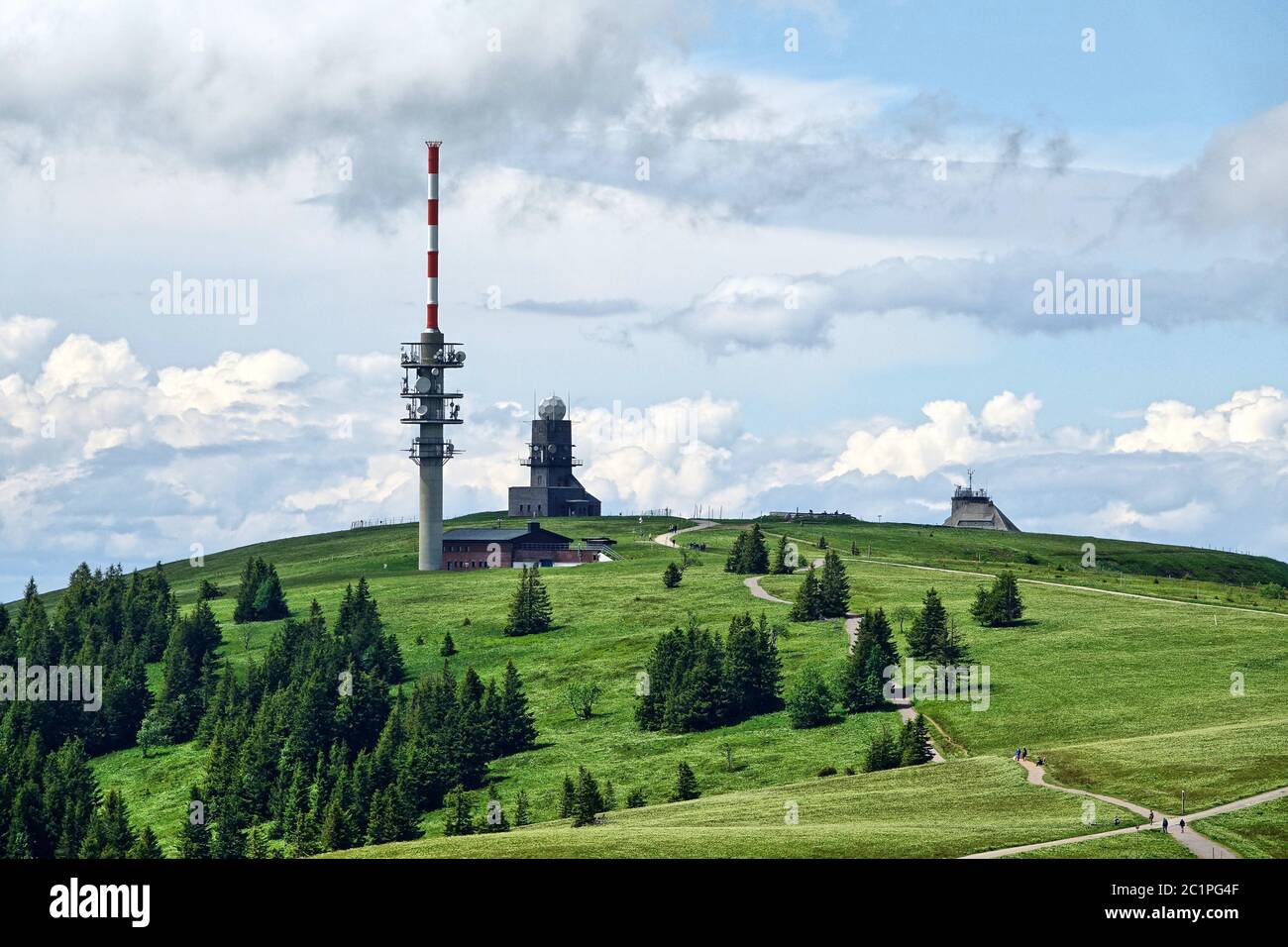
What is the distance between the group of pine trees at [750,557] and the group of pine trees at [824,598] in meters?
30.4

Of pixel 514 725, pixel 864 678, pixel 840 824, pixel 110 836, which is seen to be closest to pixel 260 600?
pixel 514 725

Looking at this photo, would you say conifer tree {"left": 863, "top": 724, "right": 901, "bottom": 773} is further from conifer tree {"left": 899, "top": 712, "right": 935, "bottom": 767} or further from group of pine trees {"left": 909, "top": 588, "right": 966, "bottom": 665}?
group of pine trees {"left": 909, "top": 588, "right": 966, "bottom": 665}

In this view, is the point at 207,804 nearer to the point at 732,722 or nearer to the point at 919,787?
the point at 732,722

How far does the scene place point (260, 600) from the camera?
634 ft

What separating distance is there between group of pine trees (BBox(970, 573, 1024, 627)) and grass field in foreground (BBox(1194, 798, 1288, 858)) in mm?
66144

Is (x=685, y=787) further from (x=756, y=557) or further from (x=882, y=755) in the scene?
(x=756, y=557)

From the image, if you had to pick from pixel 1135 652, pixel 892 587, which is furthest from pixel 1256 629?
pixel 892 587

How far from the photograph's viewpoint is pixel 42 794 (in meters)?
136

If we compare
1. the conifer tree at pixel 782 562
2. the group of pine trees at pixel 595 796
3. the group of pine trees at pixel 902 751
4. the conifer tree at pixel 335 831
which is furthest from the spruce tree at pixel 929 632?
the conifer tree at pixel 782 562

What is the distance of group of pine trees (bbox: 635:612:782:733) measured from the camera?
128 metres

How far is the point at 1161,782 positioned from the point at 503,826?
133 ft

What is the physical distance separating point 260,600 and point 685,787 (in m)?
103

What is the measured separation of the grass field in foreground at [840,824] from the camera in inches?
2830
